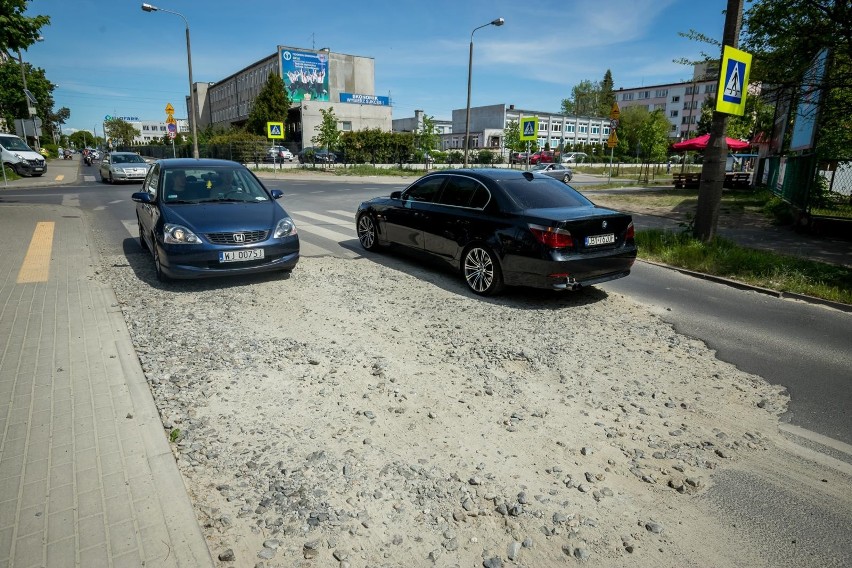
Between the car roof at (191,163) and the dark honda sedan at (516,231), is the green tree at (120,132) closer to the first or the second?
the car roof at (191,163)

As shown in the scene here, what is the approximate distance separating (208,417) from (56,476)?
0.92 m

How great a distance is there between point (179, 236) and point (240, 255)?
0.77 m

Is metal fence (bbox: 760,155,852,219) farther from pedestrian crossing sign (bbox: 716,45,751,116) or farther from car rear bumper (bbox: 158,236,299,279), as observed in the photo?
car rear bumper (bbox: 158,236,299,279)

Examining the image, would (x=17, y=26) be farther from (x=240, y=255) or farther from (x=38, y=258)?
(x=240, y=255)

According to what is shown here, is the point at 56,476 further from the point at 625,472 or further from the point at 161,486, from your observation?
the point at 625,472

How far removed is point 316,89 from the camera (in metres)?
75.0

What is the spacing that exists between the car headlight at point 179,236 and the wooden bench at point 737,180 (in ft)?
87.7

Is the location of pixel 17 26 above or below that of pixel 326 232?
above

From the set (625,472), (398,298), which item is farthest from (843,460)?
(398,298)

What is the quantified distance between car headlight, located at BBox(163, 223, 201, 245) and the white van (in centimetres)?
2765

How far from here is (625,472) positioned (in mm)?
3176

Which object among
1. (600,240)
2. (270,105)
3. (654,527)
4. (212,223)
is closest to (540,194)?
(600,240)

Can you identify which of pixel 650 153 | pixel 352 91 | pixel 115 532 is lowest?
pixel 115 532

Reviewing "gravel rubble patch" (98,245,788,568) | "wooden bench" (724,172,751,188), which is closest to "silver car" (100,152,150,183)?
"gravel rubble patch" (98,245,788,568)
